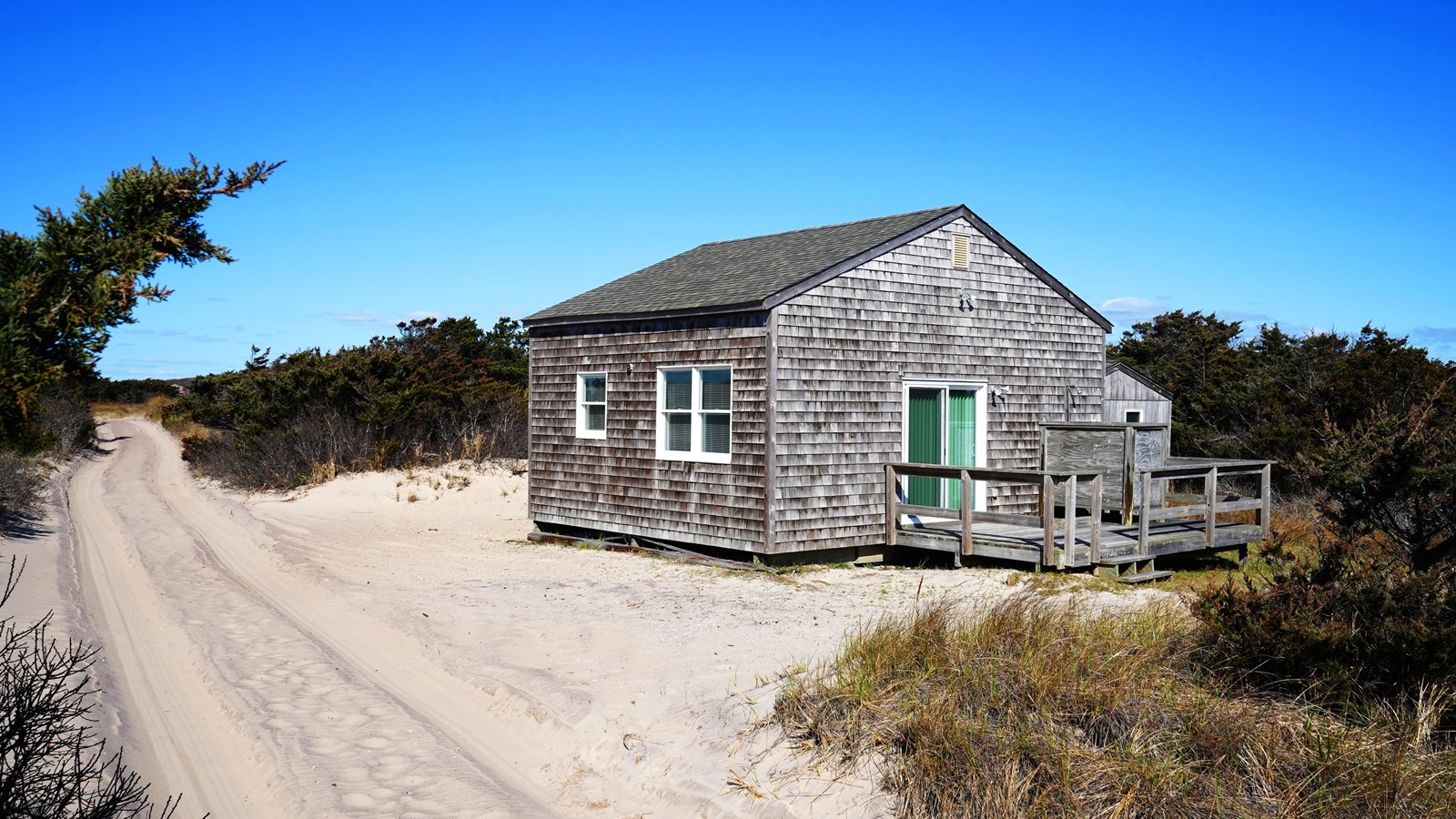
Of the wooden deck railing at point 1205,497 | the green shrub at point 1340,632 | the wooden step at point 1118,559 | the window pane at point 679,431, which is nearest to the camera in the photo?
the green shrub at point 1340,632

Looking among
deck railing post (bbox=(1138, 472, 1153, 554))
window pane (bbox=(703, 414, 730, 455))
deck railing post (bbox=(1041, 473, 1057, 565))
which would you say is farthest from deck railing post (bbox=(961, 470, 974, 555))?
window pane (bbox=(703, 414, 730, 455))

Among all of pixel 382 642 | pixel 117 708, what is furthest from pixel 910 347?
pixel 117 708

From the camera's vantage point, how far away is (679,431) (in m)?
15.1

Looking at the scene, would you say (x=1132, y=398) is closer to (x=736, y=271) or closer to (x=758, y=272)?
(x=736, y=271)

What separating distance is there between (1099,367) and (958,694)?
11.7 meters

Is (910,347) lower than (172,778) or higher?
higher

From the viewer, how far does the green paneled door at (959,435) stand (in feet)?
50.2

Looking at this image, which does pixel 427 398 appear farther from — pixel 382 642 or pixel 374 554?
pixel 382 642

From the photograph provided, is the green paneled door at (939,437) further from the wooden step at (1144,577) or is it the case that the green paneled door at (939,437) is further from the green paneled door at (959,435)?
the wooden step at (1144,577)

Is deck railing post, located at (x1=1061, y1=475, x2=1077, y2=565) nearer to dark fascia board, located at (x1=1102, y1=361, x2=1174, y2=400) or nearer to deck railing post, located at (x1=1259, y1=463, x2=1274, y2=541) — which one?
deck railing post, located at (x1=1259, y1=463, x2=1274, y2=541)

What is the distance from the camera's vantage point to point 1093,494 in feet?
40.6

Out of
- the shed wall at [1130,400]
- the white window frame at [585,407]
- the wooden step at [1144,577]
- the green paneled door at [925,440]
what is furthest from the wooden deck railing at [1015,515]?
the shed wall at [1130,400]

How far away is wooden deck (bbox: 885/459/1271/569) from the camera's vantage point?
12.4m

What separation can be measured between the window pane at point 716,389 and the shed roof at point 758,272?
909mm
